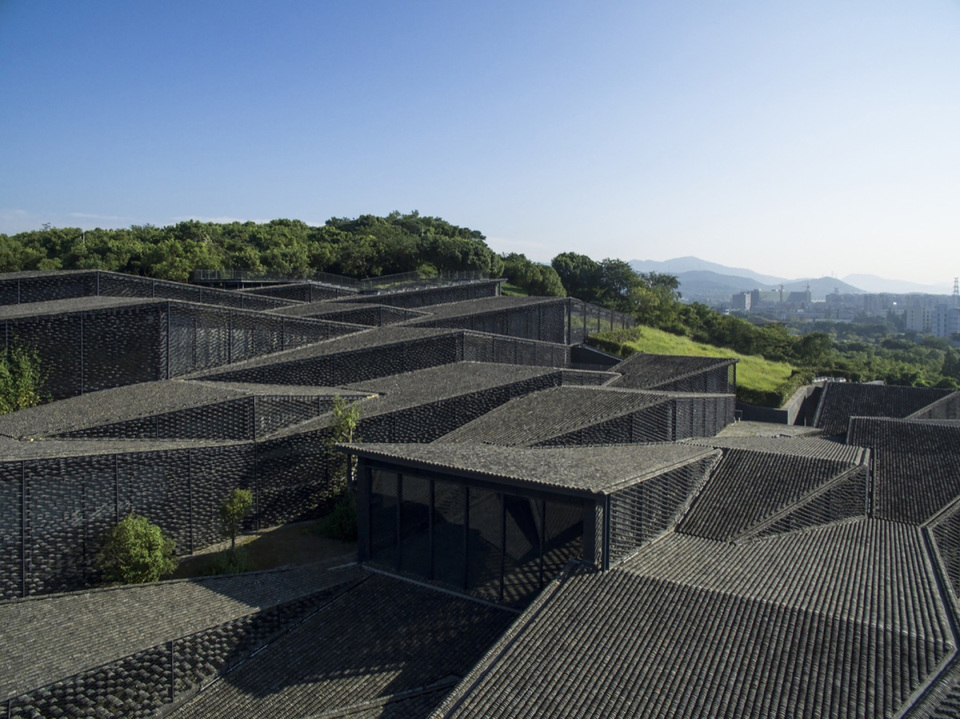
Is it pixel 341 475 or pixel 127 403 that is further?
pixel 341 475

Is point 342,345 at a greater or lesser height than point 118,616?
greater

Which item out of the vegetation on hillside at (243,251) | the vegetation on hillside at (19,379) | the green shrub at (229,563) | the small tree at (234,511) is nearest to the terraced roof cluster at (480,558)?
the small tree at (234,511)

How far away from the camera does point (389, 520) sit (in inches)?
528

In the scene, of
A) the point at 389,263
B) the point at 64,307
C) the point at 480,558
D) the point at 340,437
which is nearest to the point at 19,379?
the point at 64,307

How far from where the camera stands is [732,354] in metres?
44.3

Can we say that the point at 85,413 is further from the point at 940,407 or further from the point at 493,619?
the point at 940,407

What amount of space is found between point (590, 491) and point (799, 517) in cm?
526

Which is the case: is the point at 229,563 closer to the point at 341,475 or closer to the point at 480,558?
the point at 341,475

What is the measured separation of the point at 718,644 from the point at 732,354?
37736 mm

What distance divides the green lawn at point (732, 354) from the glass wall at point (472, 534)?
70.8 ft

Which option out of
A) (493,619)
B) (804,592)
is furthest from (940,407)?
(493,619)

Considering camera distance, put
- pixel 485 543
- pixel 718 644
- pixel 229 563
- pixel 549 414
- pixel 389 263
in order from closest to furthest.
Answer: pixel 718 644 < pixel 485 543 < pixel 229 563 < pixel 549 414 < pixel 389 263

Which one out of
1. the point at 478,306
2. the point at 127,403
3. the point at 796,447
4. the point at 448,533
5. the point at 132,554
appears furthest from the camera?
the point at 478,306

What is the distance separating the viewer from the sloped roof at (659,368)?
84.0 ft
